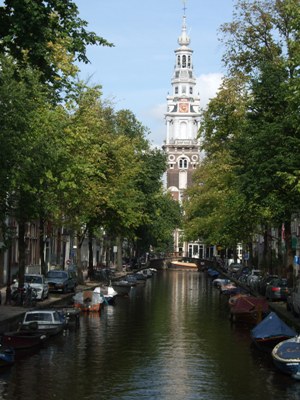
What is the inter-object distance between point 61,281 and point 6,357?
Answer: 3090 cm

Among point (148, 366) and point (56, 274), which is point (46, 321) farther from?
point (56, 274)

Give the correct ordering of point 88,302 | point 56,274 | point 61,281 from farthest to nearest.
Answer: point 56,274 < point 61,281 < point 88,302

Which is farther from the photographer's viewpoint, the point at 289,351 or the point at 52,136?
the point at 52,136

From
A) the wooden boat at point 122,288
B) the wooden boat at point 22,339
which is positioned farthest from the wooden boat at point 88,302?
the wooden boat at point 22,339

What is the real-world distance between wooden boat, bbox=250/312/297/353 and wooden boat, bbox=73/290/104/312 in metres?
18.3

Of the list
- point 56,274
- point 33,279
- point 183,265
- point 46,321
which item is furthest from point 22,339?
point 183,265

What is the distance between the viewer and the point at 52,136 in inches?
1563

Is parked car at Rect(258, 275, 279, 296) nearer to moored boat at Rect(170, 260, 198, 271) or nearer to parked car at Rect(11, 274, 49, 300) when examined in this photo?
parked car at Rect(11, 274, 49, 300)

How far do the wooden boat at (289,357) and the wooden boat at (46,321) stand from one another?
10.5 meters

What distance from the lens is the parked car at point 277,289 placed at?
52.0 m

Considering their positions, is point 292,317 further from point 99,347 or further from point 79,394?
point 79,394

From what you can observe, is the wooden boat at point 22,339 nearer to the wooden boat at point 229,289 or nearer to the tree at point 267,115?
the tree at point 267,115

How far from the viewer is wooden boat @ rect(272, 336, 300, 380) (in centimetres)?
2570

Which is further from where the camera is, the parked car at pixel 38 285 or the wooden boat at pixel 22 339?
the parked car at pixel 38 285
